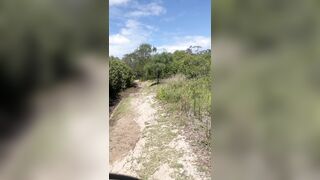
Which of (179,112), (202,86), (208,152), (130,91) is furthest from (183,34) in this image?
(208,152)

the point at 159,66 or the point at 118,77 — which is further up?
the point at 159,66

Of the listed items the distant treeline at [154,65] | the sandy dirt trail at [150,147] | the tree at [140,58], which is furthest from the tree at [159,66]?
the sandy dirt trail at [150,147]

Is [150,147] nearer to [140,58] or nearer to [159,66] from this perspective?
[159,66]

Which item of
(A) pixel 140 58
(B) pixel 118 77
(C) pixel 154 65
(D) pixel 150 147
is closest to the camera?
(D) pixel 150 147

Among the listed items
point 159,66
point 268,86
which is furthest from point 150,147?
point 268,86

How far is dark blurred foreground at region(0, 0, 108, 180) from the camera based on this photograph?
88cm

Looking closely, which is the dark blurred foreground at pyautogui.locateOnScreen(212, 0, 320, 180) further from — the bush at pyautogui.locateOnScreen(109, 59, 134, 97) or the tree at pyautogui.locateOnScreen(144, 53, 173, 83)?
the tree at pyautogui.locateOnScreen(144, 53, 173, 83)

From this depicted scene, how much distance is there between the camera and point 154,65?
25.7 ft

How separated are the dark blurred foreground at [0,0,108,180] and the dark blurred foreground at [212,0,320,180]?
0.36 metres

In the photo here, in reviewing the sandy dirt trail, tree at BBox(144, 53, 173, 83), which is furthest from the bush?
the sandy dirt trail

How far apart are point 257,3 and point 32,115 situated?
0.72 metres

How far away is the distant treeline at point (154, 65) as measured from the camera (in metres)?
6.39

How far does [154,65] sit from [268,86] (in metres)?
6.87

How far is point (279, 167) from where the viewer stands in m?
1.00
